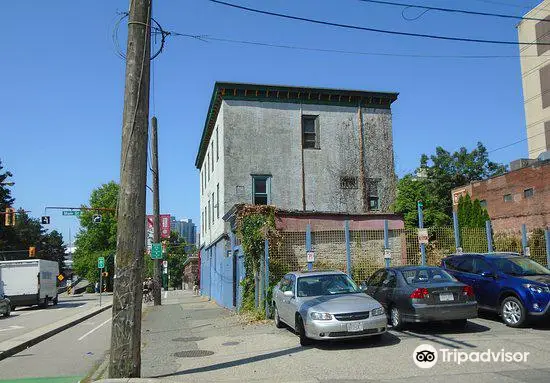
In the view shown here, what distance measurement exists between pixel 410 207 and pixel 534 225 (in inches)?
310

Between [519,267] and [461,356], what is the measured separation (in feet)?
14.8

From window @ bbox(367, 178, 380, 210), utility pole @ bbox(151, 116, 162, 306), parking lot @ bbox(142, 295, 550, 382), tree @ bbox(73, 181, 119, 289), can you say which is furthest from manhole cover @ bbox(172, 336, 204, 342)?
tree @ bbox(73, 181, 119, 289)

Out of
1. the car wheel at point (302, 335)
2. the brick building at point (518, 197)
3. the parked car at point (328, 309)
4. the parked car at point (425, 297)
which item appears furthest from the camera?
the brick building at point (518, 197)

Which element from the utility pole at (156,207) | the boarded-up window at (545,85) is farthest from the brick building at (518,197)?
the utility pole at (156,207)

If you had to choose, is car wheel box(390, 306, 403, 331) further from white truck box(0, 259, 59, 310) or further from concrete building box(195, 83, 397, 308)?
white truck box(0, 259, 59, 310)

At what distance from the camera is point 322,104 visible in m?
29.3

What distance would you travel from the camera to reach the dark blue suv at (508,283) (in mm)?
11109

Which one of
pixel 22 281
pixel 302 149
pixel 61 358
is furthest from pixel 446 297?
pixel 22 281

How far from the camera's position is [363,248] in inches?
682

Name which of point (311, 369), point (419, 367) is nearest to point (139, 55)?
point (311, 369)

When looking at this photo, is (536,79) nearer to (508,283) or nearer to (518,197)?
(518,197)

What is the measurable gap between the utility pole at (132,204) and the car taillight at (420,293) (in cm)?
580

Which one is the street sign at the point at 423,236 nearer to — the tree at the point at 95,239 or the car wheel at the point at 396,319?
the car wheel at the point at 396,319

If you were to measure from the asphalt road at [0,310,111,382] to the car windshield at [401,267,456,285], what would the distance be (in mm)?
6970
